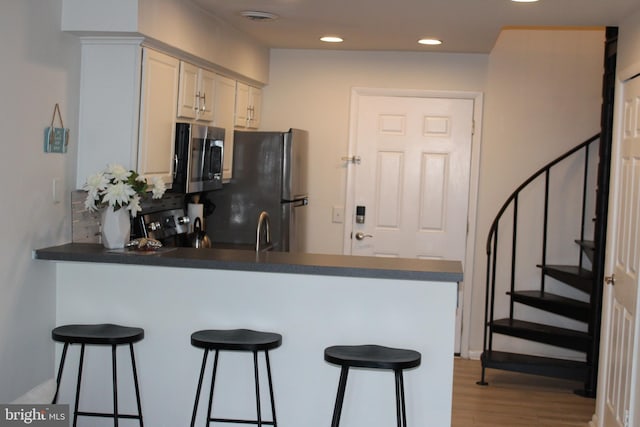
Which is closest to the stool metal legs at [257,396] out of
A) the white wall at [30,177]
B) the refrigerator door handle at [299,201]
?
the white wall at [30,177]

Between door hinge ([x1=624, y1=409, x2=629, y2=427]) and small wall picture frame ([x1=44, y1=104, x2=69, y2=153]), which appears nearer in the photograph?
small wall picture frame ([x1=44, y1=104, x2=69, y2=153])

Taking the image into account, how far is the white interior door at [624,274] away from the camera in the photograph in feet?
13.2

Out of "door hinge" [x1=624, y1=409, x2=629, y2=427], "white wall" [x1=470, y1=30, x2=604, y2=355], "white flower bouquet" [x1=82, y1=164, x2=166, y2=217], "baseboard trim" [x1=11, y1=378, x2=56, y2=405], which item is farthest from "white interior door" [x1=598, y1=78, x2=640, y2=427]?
"baseboard trim" [x1=11, y1=378, x2=56, y2=405]

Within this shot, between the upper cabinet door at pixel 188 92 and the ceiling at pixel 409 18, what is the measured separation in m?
0.36

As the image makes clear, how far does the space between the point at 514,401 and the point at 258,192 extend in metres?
2.26

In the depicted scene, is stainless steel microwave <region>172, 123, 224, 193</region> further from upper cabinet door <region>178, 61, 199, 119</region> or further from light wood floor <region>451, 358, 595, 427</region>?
light wood floor <region>451, 358, 595, 427</region>

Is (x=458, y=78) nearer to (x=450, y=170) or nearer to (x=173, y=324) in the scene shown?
(x=450, y=170)

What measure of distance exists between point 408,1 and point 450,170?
2240 mm

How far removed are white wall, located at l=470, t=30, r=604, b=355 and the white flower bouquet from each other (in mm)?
3149

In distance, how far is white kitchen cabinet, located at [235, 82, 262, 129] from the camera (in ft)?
18.5

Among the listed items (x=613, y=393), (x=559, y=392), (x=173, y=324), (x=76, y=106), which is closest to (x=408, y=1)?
(x=76, y=106)

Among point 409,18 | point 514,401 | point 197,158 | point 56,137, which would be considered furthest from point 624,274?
point 56,137

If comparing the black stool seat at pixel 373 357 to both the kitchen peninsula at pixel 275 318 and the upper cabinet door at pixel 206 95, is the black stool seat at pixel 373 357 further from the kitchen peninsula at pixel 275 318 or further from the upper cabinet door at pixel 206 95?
the upper cabinet door at pixel 206 95

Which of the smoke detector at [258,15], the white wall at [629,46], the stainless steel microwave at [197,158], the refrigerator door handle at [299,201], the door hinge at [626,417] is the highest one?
the smoke detector at [258,15]
